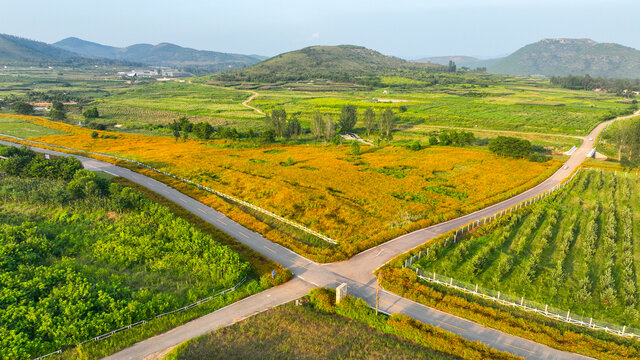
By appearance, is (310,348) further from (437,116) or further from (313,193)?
(437,116)

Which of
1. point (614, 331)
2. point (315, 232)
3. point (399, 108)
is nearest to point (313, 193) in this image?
point (315, 232)

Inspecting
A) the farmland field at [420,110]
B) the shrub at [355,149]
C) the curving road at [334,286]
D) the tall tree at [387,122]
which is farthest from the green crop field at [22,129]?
the tall tree at [387,122]

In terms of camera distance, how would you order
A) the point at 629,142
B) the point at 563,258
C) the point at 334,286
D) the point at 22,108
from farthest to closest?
the point at 22,108, the point at 629,142, the point at 563,258, the point at 334,286

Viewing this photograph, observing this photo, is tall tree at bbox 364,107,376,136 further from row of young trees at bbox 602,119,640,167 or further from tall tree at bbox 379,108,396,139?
row of young trees at bbox 602,119,640,167

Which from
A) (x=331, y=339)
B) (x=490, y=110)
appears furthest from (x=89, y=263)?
(x=490, y=110)

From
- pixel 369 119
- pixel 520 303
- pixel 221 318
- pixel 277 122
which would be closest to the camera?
pixel 221 318

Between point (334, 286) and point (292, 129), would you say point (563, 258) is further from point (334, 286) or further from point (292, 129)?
point (292, 129)

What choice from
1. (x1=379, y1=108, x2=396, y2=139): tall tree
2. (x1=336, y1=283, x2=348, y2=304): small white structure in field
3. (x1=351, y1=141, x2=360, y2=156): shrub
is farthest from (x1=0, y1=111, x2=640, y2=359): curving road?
(x1=379, y1=108, x2=396, y2=139): tall tree
